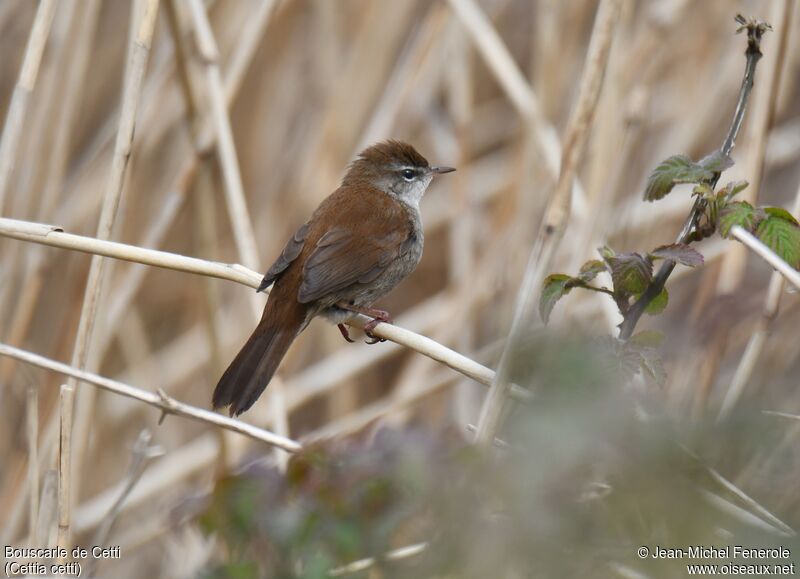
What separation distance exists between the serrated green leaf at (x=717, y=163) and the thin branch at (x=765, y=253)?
0.11 meters

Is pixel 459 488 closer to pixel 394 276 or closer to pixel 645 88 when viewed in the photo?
pixel 394 276

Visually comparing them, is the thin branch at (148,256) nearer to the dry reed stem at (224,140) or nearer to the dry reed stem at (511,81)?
the dry reed stem at (224,140)

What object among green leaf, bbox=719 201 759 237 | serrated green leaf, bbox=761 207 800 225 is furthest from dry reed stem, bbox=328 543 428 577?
serrated green leaf, bbox=761 207 800 225

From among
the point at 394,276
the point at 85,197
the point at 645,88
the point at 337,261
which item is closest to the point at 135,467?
the point at 337,261

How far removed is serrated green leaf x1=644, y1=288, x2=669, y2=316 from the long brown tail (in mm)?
998

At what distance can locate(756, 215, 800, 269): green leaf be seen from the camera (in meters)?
1.58

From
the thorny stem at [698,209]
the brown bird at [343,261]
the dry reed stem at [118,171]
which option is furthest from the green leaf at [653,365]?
the dry reed stem at [118,171]

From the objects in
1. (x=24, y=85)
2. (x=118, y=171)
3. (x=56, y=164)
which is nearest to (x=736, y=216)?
(x=118, y=171)

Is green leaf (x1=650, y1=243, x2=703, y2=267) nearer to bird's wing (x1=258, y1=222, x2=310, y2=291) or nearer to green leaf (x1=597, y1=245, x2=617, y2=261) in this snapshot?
green leaf (x1=597, y1=245, x2=617, y2=261)

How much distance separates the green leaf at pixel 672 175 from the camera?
5.16 ft

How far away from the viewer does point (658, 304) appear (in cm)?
159

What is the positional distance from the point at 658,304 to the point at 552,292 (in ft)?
0.63

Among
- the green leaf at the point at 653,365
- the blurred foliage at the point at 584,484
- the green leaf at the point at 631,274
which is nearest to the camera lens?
the blurred foliage at the point at 584,484

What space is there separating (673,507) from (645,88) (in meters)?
2.38
